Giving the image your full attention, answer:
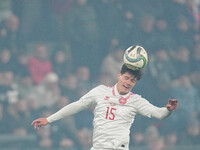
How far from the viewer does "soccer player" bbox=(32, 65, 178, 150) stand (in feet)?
19.0

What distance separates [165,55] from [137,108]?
16.8ft

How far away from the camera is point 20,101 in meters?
9.77

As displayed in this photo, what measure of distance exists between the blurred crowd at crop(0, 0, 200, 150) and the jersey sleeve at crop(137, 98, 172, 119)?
417 centimetres

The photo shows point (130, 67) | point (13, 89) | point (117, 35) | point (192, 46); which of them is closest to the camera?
point (130, 67)

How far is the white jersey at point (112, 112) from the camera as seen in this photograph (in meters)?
5.79

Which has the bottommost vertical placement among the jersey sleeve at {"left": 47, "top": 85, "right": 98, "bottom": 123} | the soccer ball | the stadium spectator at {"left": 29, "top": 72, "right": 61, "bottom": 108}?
the jersey sleeve at {"left": 47, "top": 85, "right": 98, "bottom": 123}

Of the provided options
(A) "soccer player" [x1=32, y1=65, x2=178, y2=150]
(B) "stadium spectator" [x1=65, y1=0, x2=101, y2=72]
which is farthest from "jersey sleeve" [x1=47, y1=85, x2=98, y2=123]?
(B) "stadium spectator" [x1=65, y1=0, x2=101, y2=72]

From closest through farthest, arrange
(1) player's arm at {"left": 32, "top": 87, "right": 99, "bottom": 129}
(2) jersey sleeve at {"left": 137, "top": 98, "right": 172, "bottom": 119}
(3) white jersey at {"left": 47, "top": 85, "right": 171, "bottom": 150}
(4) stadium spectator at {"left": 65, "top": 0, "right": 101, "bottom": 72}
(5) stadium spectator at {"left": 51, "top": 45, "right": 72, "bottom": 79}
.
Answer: (2) jersey sleeve at {"left": 137, "top": 98, "right": 172, "bottom": 119} < (3) white jersey at {"left": 47, "top": 85, "right": 171, "bottom": 150} < (1) player's arm at {"left": 32, "top": 87, "right": 99, "bottom": 129} < (5) stadium spectator at {"left": 51, "top": 45, "right": 72, "bottom": 79} < (4) stadium spectator at {"left": 65, "top": 0, "right": 101, "bottom": 72}

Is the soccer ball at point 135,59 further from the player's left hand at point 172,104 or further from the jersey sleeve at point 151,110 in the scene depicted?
the player's left hand at point 172,104

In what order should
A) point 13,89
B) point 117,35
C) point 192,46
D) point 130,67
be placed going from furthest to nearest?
point 192,46 < point 117,35 < point 13,89 < point 130,67

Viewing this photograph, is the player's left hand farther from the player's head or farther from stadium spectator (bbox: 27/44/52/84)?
stadium spectator (bbox: 27/44/52/84)

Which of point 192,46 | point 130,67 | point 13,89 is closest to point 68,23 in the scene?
→ point 13,89

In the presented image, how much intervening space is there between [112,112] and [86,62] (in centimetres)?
447

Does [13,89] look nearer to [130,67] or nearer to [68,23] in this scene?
[68,23]
